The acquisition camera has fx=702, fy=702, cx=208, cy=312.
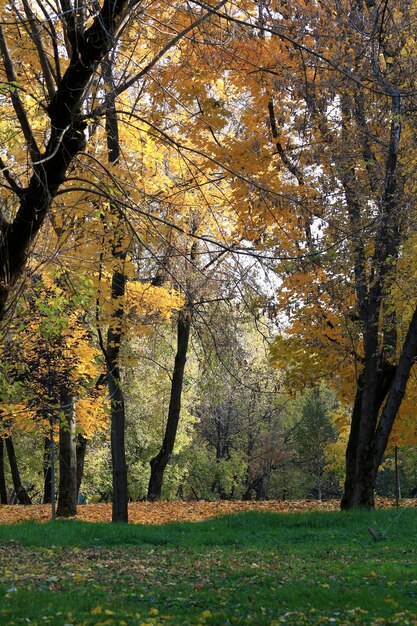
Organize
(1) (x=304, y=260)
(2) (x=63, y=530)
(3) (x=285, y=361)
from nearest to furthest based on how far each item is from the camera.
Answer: (1) (x=304, y=260)
(2) (x=63, y=530)
(3) (x=285, y=361)

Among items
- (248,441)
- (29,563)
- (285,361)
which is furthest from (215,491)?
(29,563)

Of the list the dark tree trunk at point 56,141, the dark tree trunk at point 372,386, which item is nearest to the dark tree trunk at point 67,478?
the dark tree trunk at point 372,386

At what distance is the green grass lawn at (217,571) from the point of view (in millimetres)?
5176

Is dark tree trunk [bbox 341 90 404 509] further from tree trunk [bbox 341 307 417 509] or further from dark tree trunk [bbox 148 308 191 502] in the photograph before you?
dark tree trunk [bbox 148 308 191 502]

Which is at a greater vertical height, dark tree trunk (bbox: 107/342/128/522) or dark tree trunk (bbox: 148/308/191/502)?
dark tree trunk (bbox: 148/308/191/502)

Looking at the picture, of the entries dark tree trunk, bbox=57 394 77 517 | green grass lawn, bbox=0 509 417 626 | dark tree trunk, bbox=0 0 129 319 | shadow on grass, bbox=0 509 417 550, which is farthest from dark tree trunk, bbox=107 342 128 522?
dark tree trunk, bbox=0 0 129 319

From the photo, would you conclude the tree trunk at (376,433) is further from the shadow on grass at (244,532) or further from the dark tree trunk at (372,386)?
the shadow on grass at (244,532)

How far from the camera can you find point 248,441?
118 ft

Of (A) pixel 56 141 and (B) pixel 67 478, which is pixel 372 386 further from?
(A) pixel 56 141

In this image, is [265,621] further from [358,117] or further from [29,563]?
[358,117]

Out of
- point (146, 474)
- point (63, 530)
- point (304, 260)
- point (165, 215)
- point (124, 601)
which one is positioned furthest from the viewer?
point (146, 474)

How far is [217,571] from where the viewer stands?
7.42 metres

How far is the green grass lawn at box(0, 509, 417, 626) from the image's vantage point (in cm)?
518

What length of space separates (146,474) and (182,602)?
2864 centimetres
